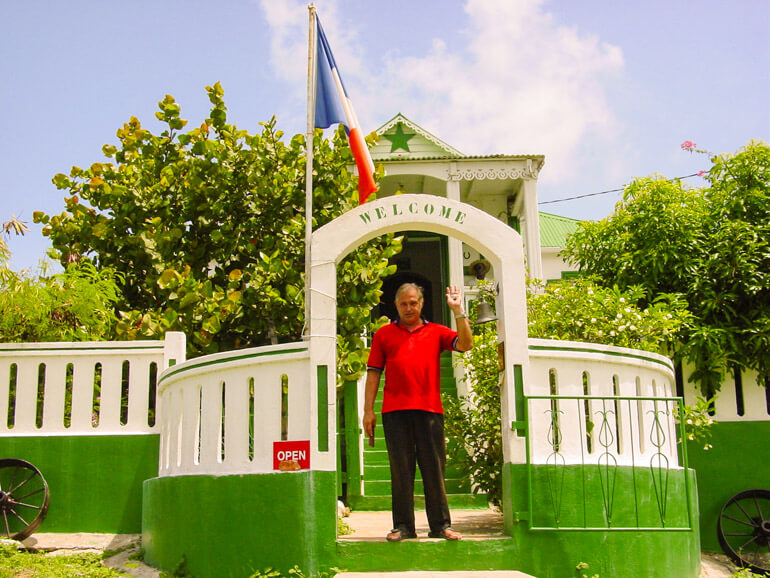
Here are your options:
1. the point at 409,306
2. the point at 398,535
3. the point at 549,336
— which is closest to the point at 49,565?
the point at 398,535

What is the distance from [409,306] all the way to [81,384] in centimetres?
340

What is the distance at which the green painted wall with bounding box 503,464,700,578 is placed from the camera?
17.9 ft

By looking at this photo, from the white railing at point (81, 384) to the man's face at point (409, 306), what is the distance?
261 cm

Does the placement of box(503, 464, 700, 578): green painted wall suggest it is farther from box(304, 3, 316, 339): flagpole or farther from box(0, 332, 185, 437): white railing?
box(0, 332, 185, 437): white railing

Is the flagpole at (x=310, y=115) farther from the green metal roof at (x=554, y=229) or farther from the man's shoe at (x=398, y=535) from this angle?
the green metal roof at (x=554, y=229)

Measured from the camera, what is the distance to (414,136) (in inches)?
500

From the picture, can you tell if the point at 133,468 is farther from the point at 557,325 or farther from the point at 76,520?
the point at 557,325

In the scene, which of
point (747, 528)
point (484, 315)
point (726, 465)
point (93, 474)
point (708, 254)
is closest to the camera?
point (484, 315)

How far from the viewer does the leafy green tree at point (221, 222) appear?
930 centimetres

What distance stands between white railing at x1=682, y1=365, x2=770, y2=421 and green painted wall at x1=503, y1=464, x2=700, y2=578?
287 centimetres

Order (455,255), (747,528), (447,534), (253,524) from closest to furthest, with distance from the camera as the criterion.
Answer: (447,534), (253,524), (747,528), (455,255)

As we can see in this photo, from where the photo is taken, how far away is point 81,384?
7.45 metres

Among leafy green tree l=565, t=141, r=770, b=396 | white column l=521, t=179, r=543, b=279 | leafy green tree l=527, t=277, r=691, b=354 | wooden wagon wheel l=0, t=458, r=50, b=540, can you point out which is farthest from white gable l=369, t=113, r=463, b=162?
wooden wagon wheel l=0, t=458, r=50, b=540

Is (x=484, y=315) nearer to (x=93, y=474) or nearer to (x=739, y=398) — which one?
(x=739, y=398)
